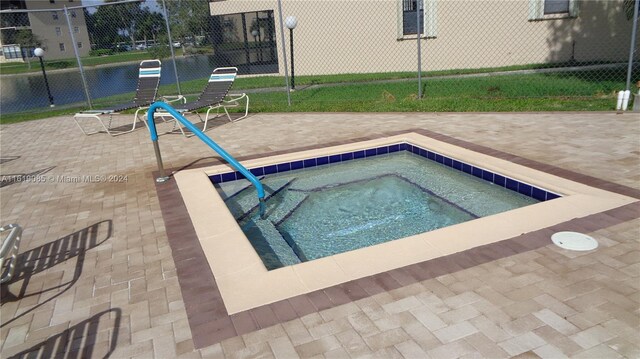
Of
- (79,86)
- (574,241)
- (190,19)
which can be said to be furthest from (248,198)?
(79,86)

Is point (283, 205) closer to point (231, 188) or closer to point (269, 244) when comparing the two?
point (231, 188)

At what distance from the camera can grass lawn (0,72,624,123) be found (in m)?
8.29

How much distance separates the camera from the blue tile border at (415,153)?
15.2 feet

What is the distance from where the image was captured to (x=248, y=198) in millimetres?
5348

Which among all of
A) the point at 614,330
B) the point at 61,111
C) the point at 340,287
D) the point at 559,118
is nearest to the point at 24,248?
the point at 340,287

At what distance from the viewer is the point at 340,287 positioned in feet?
9.65

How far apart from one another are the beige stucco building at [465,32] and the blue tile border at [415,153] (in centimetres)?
1101

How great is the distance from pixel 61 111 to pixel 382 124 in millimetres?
9281

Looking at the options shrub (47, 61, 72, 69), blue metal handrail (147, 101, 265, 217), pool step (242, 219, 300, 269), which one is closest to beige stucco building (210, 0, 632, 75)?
blue metal handrail (147, 101, 265, 217)

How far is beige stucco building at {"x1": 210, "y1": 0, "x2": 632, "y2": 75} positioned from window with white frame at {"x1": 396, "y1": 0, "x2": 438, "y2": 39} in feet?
0.11

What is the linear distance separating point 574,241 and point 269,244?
8.61 ft

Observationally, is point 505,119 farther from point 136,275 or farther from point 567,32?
point 567,32

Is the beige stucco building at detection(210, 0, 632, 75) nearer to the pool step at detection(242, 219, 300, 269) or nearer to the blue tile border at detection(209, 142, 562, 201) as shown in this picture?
the blue tile border at detection(209, 142, 562, 201)

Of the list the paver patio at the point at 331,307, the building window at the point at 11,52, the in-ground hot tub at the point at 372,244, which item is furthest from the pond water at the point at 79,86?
the building window at the point at 11,52
